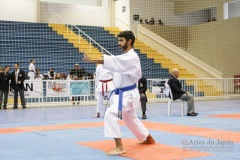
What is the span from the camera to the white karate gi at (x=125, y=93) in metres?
4.79

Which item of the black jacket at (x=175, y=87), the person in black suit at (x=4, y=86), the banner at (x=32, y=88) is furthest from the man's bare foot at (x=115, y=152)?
the banner at (x=32, y=88)

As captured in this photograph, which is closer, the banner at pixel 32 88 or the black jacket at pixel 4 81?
the black jacket at pixel 4 81

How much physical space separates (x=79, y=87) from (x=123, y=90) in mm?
9685

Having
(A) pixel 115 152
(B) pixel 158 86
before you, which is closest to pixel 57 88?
(B) pixel 158 86

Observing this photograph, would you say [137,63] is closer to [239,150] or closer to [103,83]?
[239,150]

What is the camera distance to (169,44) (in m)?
21.9

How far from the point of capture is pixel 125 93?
200 inches

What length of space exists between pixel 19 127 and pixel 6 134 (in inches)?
42.5

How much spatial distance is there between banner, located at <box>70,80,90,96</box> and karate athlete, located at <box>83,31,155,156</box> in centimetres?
938

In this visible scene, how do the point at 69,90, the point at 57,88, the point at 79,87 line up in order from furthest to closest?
the point at 79,87 < the point at 69,90 < the point at 57,88

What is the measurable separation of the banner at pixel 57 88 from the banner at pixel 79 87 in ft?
0.66

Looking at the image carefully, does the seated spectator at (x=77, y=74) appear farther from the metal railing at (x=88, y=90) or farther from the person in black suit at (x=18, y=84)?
the person in black suit at (x=18, y=84)

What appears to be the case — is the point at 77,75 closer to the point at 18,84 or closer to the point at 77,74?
the point at 77,74

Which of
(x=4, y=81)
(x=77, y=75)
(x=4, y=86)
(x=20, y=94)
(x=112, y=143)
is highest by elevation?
(x=77, y=75)
